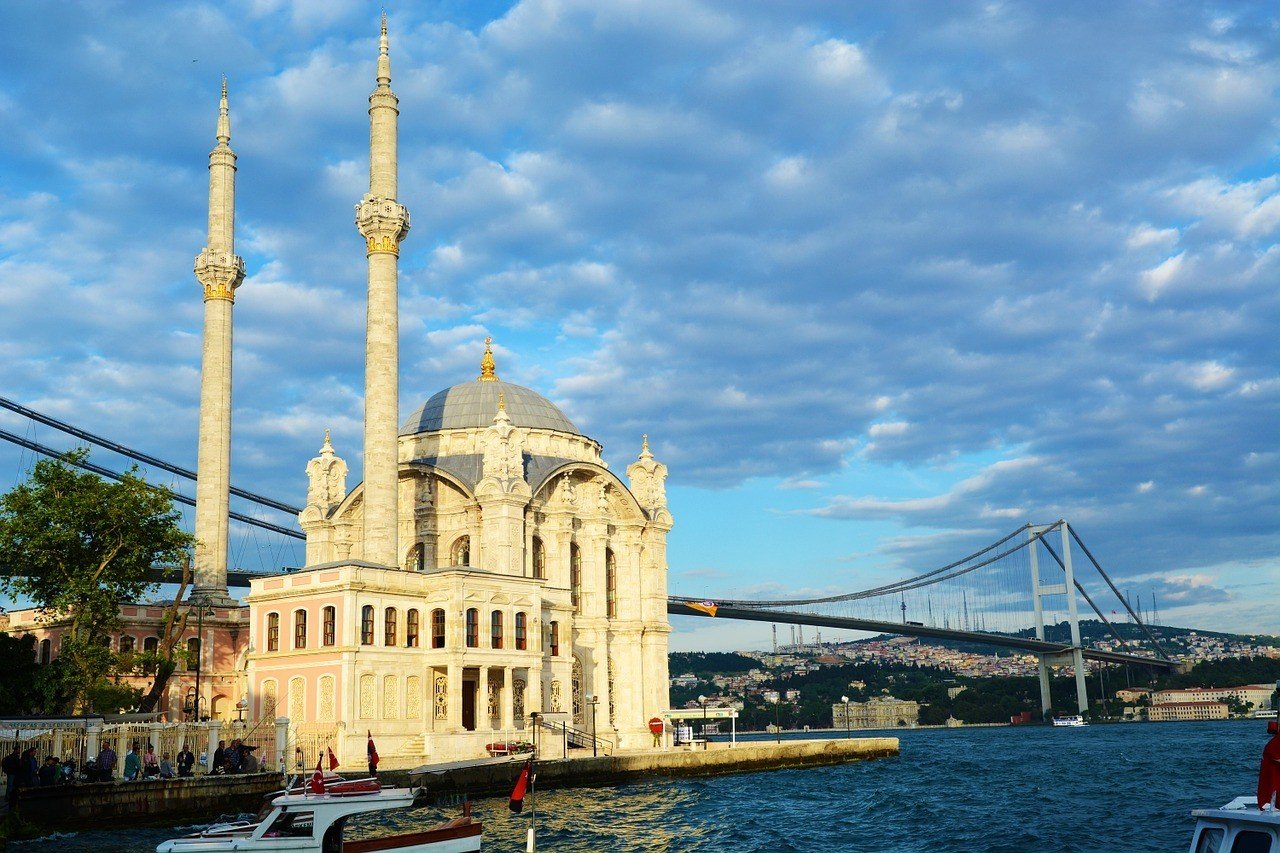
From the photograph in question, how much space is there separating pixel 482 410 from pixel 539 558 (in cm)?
789

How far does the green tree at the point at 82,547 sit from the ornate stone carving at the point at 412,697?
9504mm

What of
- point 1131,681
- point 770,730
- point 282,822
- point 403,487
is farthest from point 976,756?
point 770,730

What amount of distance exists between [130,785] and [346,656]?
11813 mm

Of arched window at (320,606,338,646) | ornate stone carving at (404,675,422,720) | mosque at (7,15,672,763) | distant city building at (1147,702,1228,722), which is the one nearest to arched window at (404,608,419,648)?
mosque at (7,15,672,763)

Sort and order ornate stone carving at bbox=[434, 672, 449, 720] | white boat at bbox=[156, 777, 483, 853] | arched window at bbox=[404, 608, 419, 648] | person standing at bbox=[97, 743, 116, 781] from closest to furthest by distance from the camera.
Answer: white boat at bbox=[156, 777, 483, 853], person standing at bbox=[97, 743, 116, 781], arched window at bbox=[404, 608, 419, 648], ornate stone carving at bbox=[434, 672, 449, 720]

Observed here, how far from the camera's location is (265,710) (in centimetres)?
4259

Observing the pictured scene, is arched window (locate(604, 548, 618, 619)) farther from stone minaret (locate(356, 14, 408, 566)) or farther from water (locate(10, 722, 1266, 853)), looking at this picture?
stone minaret (locate(356, 14, 408, 566))

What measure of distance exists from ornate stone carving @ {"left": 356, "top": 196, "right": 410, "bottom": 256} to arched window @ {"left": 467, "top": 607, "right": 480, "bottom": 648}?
44.4ft

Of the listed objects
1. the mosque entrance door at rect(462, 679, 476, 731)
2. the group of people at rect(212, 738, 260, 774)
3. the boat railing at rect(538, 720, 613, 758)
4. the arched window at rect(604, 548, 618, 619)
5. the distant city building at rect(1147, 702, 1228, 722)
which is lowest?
the distant city building at rect(1147, 702, 1228, 722)

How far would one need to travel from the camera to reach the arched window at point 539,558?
53.4 meters

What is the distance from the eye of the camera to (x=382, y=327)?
4497 centimetres

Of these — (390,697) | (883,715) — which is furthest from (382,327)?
(883,715)

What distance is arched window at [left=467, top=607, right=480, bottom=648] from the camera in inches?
1716

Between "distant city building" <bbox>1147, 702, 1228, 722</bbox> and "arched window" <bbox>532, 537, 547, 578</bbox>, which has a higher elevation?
A: "arched window" <bbox>532, 537, 547, 578</bbox>
